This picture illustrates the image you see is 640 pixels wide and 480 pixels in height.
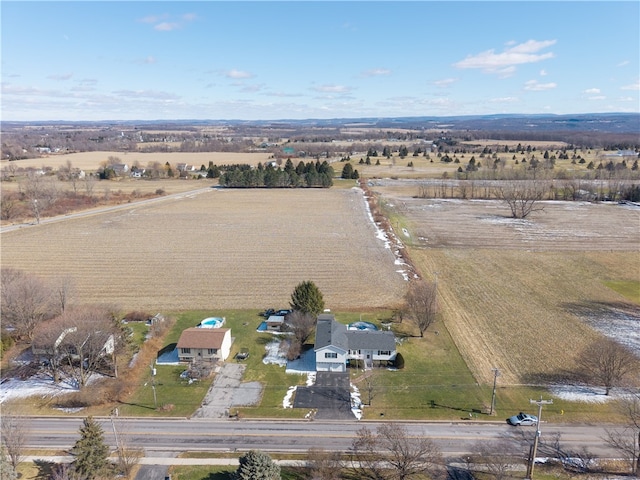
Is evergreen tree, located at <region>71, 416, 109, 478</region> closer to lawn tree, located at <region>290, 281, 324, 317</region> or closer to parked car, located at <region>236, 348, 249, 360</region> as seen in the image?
parked car, located at <region>236, 348, 249, 360</region>

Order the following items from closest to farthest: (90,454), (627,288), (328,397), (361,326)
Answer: (90,454)
(328,397)
(361,326)
(627,288)

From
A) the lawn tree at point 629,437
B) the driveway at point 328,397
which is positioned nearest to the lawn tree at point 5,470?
the driveway at point 328,397

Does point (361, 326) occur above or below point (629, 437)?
above

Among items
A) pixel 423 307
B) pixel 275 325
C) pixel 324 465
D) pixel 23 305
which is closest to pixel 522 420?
pixel 423 307

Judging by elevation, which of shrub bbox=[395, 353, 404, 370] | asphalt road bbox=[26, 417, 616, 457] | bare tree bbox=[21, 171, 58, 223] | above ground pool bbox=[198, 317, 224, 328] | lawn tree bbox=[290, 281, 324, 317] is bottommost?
asphalt road bbox=[26, 417, 616, 457]

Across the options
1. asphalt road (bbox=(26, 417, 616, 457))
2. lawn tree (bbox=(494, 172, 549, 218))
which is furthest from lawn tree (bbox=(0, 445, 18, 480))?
Result: lawn tree (bbox=(494, 172, 549, 218))

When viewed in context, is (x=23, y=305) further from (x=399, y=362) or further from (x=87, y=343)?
(x=399, y=362)

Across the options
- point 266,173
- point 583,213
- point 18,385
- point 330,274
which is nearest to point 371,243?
point 330,274
